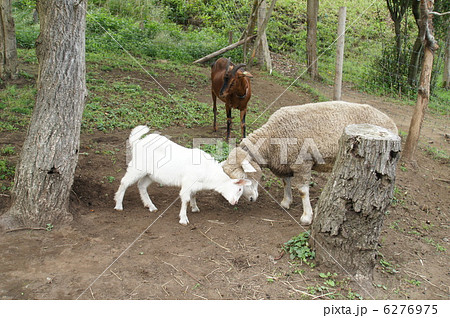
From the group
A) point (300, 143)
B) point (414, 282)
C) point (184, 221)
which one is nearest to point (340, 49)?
point (300, 143)

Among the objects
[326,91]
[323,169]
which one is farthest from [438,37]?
[323,169]

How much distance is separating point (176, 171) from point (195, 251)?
1.30 m

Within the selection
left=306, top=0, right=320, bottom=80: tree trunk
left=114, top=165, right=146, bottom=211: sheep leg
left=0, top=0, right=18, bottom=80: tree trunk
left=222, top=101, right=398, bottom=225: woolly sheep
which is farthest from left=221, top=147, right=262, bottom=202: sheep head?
left=306, top=0, right=320, bottom=80: tree trunk

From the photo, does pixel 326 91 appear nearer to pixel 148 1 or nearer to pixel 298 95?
pixel 298 95

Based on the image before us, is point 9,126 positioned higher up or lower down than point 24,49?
lower down

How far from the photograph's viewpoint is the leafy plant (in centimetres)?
446

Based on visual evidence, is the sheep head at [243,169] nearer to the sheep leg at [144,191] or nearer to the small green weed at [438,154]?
the sheep leg at [144,191]

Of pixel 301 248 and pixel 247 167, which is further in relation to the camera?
pixel 247 167

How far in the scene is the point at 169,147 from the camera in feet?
18.4

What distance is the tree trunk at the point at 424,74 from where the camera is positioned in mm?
7180

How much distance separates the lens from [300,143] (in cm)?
568

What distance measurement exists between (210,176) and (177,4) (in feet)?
44.9

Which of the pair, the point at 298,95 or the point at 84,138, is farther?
the point at 298,95

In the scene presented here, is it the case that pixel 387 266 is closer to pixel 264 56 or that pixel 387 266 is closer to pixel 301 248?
pixel 301 248
